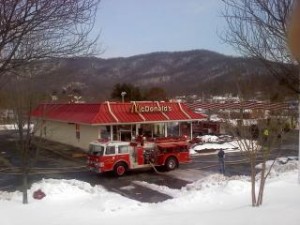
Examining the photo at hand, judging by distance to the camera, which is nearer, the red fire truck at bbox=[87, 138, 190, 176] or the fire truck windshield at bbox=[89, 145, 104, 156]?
the red fire truck at bbox=[87, 138, 190, 176]

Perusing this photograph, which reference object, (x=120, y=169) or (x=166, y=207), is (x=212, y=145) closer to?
(x=120, y=169)

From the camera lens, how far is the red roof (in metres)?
30.9

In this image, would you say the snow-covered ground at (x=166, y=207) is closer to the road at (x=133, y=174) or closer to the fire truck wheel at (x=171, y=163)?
the road at (x=133, y=174)

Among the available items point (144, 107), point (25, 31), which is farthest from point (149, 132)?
point (25, 31)

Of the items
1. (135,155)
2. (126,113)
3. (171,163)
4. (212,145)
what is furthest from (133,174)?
(212,145)

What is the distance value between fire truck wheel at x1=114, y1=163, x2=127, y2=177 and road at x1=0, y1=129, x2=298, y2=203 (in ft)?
1.03

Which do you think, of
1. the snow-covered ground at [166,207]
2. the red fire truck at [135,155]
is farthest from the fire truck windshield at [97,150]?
the snow-covered ground at [166,207]

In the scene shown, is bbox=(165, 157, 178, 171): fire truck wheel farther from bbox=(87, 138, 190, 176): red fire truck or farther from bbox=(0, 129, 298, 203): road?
bbox=(0, 129, 298, 203): road

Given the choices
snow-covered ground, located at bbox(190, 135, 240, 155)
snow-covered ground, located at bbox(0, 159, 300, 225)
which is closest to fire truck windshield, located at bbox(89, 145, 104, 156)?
snow-covered ground, located at bbox(0, 159, 300, 225)

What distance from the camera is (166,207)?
13.6 metres

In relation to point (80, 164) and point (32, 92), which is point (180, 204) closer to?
point (32, 92)

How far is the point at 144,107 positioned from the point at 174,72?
103 metres

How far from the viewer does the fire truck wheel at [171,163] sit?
2294 cm

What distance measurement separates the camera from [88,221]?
443 inches
